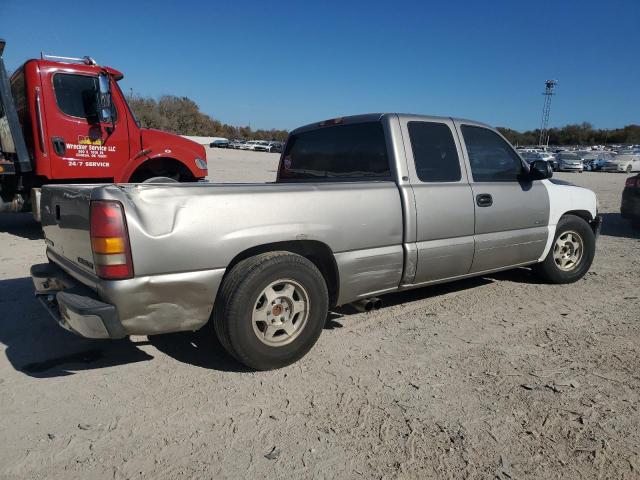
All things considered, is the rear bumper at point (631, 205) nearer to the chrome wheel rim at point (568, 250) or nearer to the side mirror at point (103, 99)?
the chrome wheel rim at point (568, 250)

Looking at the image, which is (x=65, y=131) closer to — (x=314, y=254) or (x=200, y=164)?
(x=200, y=164)

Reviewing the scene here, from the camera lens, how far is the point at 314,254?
3652mm

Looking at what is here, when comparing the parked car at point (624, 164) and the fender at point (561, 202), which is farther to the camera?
the parked car at point (624, 164)

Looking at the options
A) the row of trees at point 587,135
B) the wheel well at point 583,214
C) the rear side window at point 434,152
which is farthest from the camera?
the row of trees at point 587,135

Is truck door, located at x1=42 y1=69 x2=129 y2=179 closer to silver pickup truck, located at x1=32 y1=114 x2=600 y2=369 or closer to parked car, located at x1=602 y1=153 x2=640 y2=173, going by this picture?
silver pickup truck, located at x1=32 y1=114 x2=600 y2=369

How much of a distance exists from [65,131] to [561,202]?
6.94 m

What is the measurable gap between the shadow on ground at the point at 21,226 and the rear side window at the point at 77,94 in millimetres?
2121

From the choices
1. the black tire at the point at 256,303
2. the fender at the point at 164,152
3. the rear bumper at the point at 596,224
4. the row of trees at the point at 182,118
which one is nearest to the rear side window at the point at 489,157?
the rear bumper at the point at 596,224

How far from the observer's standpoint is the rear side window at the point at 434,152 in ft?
13.7

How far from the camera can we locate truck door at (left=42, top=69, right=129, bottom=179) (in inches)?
287

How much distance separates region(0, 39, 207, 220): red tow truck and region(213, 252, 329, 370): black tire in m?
4.87

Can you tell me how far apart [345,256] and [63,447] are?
2107 mm

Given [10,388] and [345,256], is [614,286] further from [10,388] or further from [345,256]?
[10,388]

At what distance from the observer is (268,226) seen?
323cm
